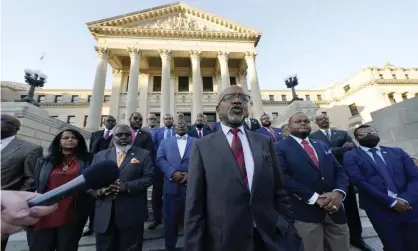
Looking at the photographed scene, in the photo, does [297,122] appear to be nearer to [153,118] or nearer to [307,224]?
[307,224]

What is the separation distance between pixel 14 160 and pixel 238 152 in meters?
3.44

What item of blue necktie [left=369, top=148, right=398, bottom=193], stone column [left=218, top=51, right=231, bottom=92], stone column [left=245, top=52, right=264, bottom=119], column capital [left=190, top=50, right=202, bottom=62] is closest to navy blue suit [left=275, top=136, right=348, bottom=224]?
blue necktie [left=369, top=148, right=398, bottom=193]

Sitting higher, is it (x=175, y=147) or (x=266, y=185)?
(x=175, y=147)

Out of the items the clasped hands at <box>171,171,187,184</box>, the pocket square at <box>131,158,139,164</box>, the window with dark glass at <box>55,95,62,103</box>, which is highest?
the window with dark glass at <box>55,95,62,103</box>

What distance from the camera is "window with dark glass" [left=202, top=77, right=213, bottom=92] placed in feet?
83.7

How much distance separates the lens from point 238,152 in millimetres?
2035

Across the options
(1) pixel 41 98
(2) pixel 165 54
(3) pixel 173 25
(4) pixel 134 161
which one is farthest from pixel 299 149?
(1) pixel 41 98

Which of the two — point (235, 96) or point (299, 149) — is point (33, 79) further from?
point (299, 149)

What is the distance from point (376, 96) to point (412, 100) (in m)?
37.8

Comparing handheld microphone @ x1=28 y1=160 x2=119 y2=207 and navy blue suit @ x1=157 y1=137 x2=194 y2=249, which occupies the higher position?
handheld microphone @ x1=28 y1=160 x2=119 y2=207

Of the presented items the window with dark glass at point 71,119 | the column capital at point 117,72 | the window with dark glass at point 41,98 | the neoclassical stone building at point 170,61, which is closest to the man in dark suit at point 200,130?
the neoclassical stone building at point 170,61

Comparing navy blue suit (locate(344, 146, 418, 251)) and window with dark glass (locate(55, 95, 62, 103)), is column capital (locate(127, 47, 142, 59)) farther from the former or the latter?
window with dark glass (locate(55, 95, 62, 103))

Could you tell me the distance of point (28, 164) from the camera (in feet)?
10.2

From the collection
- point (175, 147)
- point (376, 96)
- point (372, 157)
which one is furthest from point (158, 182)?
point (376, 96)
